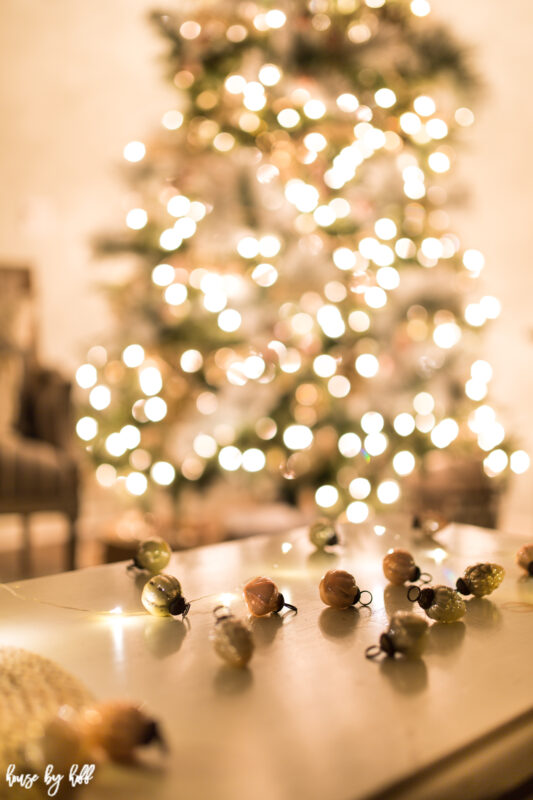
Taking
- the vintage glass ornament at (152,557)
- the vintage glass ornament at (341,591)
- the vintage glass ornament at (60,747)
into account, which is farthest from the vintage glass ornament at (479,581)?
the vintage glass ornament at (60,747)

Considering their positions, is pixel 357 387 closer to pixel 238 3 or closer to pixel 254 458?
pixel 254 458

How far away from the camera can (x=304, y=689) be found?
51cm

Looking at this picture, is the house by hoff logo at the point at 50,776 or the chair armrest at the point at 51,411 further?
the chair armrest at the point at 51,411

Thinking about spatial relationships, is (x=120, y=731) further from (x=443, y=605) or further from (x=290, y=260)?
(x=290, y=260)

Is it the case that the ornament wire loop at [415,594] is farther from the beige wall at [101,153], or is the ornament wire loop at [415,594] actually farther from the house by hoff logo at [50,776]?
the beige wall at [101,153]

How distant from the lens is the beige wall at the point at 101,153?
2471mm

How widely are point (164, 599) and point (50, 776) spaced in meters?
0.29

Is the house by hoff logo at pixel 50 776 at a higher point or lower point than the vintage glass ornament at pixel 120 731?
lower

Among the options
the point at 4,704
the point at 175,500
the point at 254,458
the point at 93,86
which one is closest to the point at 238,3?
the point at 93,86

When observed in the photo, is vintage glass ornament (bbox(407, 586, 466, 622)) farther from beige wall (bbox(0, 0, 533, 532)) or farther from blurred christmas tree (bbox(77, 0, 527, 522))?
beige wall (bbox(0, 0, 533, 532))

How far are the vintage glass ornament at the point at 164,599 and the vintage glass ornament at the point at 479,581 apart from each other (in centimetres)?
31

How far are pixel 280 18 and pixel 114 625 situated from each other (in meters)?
1.74

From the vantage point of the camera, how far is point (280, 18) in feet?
5.96

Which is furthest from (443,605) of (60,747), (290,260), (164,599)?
(290,260)
